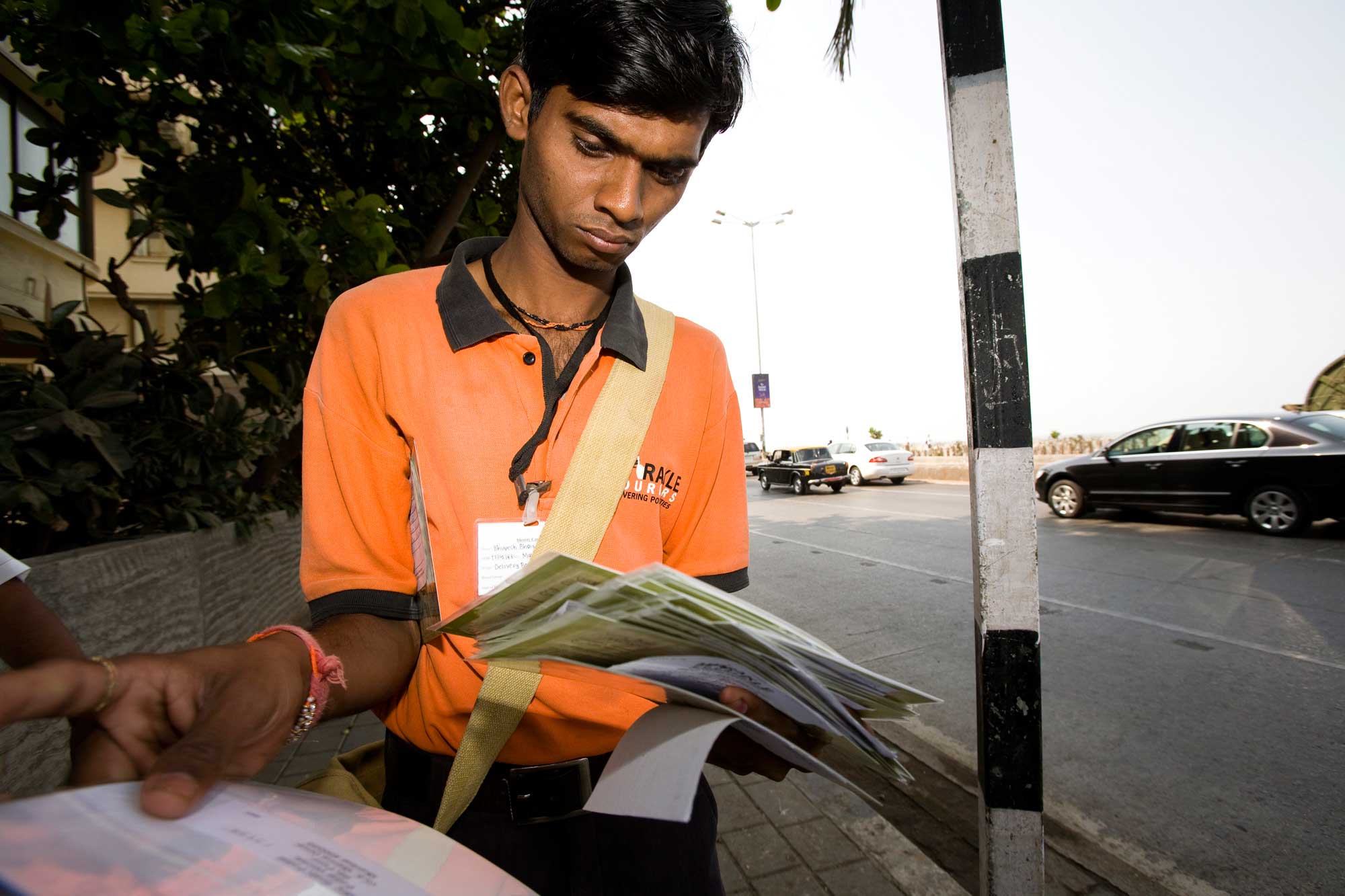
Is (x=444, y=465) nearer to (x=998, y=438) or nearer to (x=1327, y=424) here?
(x=998, y=438)

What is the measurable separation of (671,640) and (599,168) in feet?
2.93

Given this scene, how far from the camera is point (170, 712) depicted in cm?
68

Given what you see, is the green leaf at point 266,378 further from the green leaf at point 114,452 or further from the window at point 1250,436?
the window at point 1250,436

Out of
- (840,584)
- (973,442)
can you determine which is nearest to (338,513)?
(973,442)

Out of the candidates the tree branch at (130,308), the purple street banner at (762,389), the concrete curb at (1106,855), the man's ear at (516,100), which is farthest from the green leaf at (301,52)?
the purple street banner at (762,389)

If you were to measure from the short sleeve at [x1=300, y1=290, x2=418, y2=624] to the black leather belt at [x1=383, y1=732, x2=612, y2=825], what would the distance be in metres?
0.26

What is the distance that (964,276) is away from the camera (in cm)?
140

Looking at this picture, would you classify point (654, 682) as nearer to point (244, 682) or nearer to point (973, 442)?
point (244, 682)

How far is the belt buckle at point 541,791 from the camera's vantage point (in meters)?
1.16

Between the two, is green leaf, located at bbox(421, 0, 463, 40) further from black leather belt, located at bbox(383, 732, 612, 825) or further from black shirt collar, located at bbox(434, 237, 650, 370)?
black leather belt, located at bbox(383, 732, 612, 825)

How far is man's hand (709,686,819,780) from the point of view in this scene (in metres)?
0.87

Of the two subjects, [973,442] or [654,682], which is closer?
[654,682]

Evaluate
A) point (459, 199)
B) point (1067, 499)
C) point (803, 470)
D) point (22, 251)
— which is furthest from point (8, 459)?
point (803, 470)

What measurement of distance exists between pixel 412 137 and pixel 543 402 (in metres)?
3.96
